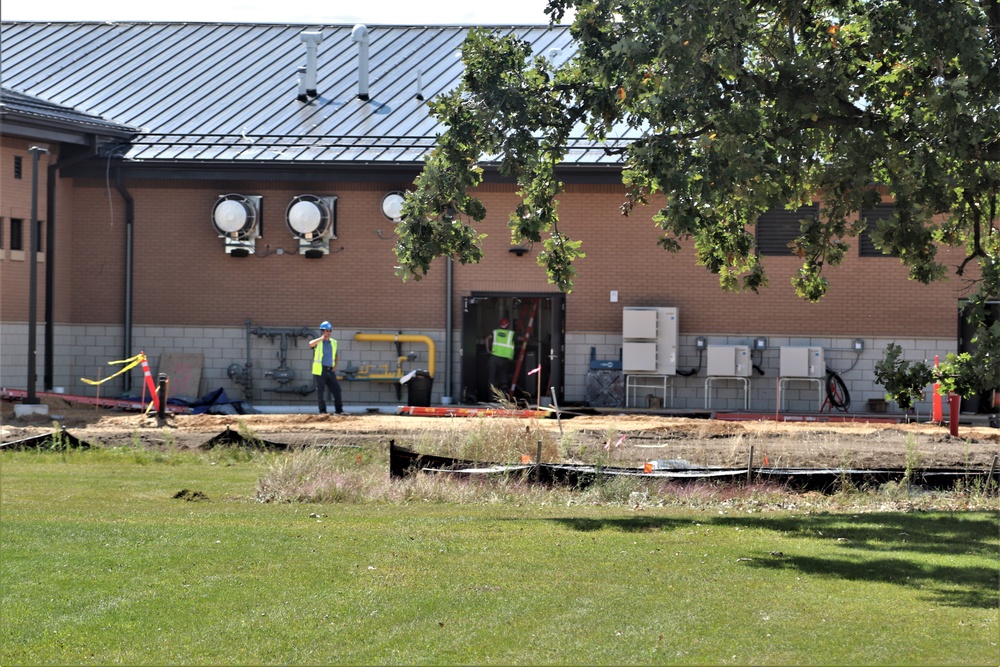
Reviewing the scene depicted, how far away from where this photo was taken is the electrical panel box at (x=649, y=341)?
2809 cm

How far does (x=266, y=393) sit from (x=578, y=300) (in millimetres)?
7246

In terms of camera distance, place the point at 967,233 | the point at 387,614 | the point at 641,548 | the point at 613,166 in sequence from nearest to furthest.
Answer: the point at 387,614
the point at 641,548
the point at 967,233
the point at 613,166

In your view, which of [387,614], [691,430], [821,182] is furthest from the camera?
[691,430]

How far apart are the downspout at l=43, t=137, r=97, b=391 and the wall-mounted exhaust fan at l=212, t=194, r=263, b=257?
→ 3062 mm

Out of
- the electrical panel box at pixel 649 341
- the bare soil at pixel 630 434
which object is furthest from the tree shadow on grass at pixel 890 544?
the electrical panel box at pixel 649 341

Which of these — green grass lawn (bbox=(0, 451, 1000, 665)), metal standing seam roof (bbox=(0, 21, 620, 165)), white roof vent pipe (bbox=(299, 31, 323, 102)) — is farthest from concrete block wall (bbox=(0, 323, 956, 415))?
green grass lawn (bbox=(0, 451, 1000, 665))

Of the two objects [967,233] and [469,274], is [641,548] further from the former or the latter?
[469,274]

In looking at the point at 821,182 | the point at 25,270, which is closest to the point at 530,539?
the point at 821,182

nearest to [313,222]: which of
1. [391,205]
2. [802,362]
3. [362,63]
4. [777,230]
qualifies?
[391,205]

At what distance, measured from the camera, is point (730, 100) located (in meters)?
13.4

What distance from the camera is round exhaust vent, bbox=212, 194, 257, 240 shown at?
2898 centimetres

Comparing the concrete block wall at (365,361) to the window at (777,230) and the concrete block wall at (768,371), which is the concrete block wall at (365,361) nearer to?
the concrete block wall at (768,371)

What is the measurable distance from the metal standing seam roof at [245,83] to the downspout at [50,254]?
134 cm

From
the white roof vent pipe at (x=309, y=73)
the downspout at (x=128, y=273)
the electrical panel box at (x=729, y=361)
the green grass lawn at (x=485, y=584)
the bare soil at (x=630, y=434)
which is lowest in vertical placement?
the green grass lawn at (x=485, y=584)
